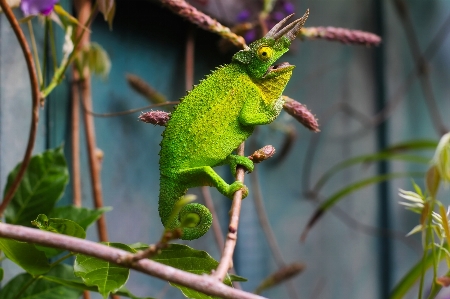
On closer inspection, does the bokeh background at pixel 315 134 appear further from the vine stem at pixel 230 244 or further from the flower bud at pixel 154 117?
the vine stem at pixel 230 244

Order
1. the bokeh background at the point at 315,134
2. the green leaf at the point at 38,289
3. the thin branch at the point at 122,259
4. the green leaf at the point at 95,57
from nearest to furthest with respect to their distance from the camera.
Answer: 1. the thin branch at the point at 122,259
2. the green leaf at the point at 38,289
3. the green leaf at the point at 95,57
4. the bokeh background at the point at 315,134

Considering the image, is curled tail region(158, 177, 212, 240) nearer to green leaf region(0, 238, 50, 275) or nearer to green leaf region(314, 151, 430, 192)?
green leaf region(0, 238, 50, 275)

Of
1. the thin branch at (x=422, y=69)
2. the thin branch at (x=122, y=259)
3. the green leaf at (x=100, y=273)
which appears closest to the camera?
the thin branch at (x=122, y=259)

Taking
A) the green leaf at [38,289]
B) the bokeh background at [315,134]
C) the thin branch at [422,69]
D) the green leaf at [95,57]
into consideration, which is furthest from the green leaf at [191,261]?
the thin branch at [422,69]

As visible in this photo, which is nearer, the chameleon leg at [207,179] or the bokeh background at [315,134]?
the chameleon leg at [207,179]

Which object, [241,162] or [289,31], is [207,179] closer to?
[241,162]

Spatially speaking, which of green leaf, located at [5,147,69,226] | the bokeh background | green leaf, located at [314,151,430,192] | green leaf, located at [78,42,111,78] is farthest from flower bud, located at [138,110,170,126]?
green leaf, located at [314,151,430,192]

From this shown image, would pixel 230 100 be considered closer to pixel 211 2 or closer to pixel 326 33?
pixel 326 33

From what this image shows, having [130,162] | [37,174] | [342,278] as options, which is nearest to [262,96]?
[37,174]
